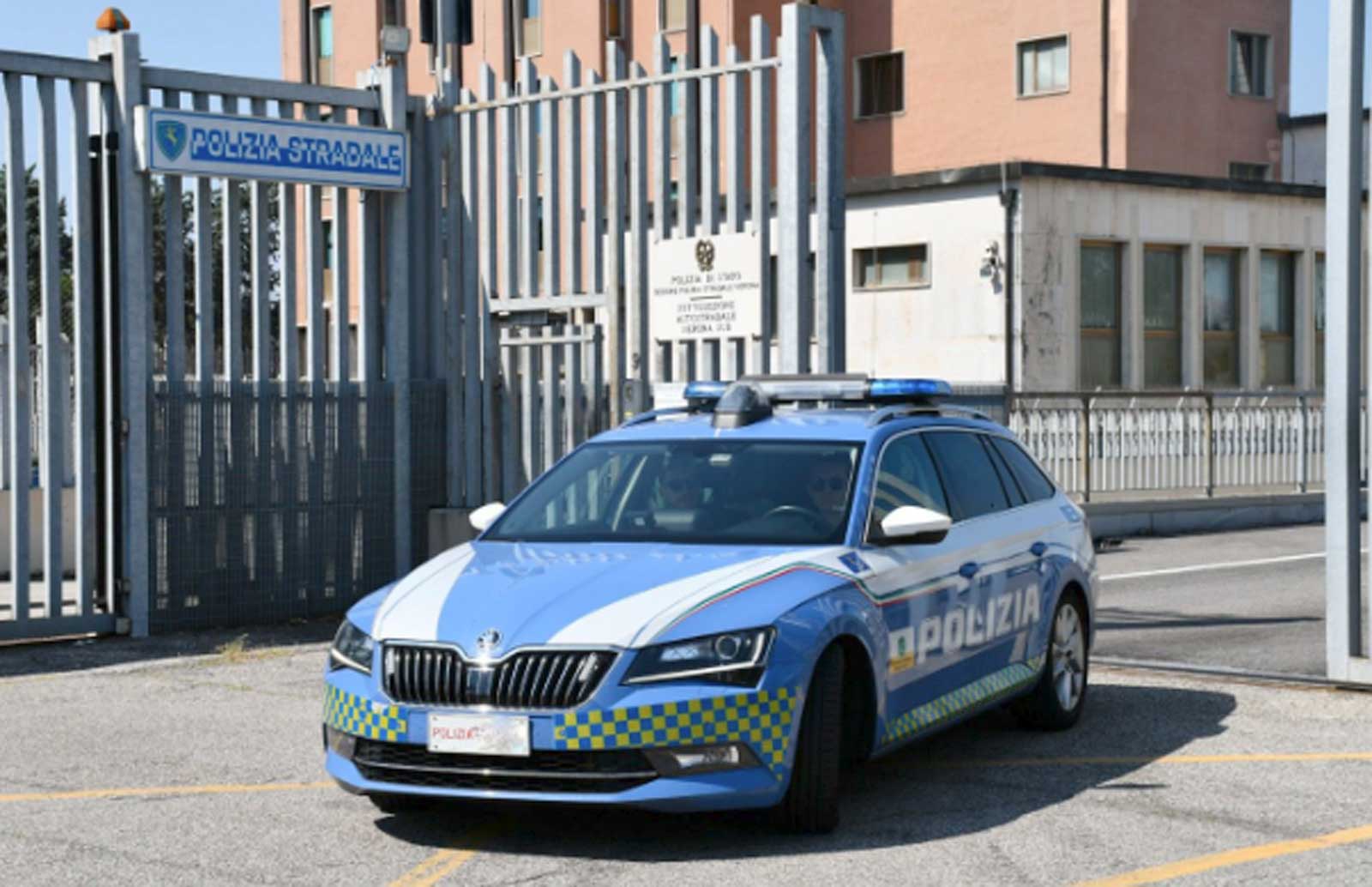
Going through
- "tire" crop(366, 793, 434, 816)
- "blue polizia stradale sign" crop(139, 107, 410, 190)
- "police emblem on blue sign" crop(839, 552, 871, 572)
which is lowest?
"tire" crop(366, 793, 434, 816)

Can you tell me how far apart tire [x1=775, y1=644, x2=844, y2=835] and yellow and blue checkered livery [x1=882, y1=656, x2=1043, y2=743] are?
0.61 metres

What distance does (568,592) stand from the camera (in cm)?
756

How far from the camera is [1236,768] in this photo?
29.5 ft

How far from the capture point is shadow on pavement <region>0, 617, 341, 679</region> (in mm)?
13008

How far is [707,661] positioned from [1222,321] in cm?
2836

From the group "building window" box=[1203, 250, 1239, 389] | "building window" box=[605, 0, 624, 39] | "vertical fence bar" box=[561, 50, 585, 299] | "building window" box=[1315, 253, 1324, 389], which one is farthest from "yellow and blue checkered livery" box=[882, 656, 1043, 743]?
"building window" box=[605, 0, 624, 39]

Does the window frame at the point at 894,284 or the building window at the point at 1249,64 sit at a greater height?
the building window at the point at 1249,64

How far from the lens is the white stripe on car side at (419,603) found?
294 inches

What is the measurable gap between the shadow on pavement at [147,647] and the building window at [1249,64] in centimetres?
3270

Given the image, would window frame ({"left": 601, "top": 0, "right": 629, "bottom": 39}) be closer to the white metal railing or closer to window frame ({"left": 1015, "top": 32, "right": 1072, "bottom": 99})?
window frame ({"left": 1015, "top": 32, "right": 1072, "bottom": 99})

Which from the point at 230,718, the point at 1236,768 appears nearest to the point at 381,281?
the point at 230,718

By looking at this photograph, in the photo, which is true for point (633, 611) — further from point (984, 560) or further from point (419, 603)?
point (984, 560)

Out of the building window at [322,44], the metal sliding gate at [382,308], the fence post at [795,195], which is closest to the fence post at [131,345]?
the metal sliding gate at [382,308]

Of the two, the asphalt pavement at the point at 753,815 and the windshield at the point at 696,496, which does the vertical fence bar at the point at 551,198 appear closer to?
the asphalt pavement at the point at 753,815
